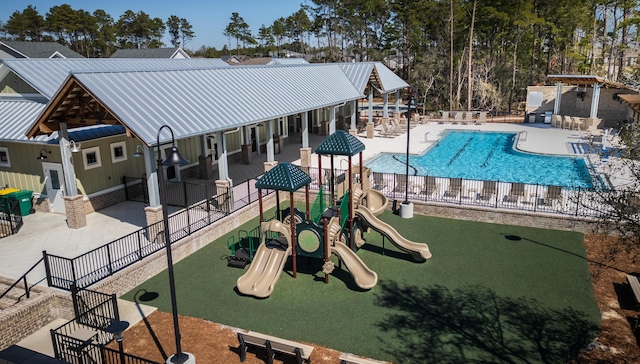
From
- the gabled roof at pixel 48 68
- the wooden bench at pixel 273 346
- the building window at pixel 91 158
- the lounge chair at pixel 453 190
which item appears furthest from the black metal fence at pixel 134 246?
the lounge chair at pixel 453 190

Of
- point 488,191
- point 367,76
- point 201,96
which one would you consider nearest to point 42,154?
point 201,96

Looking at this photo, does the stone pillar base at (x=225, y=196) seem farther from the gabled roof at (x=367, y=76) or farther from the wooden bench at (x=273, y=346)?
the gabled roof at (x=367, y=76)

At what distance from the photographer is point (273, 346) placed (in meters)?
9.59

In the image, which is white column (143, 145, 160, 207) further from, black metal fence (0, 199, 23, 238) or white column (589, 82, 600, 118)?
white column (589, 82, 600, 118)

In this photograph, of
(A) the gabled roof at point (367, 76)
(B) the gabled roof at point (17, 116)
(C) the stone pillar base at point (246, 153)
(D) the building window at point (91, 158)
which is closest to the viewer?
(B) the gabled roof at point (17, 116)

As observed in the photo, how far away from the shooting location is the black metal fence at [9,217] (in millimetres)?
16494

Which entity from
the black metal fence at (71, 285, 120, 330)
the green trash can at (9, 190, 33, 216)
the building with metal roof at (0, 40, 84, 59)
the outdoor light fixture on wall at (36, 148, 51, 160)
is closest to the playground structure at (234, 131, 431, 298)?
the black metal fence at (71, 285, 120, 330)

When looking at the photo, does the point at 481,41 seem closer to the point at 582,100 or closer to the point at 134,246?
the point at 582,100

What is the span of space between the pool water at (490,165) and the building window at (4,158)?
702 inches

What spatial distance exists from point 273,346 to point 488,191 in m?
12.7

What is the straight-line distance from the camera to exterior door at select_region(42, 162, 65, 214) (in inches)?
723

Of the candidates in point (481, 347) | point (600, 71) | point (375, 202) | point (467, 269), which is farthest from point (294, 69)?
point (600, 71)

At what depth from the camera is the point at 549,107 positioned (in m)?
41.5

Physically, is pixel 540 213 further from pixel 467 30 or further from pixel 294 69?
pixel 467 30
